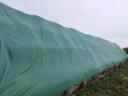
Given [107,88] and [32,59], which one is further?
[107,88]

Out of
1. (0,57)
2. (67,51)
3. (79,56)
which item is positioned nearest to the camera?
(0,57)

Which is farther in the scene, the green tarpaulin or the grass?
the grass

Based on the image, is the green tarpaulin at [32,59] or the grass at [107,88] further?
the grass at [107,88]

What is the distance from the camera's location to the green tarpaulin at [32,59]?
3994mm

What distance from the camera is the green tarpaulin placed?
13.1 ft

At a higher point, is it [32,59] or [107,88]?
[32,59]

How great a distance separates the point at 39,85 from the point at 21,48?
68 cm

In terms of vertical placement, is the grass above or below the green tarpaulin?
below

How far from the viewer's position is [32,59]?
4.81 m

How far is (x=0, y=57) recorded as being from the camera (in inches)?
152

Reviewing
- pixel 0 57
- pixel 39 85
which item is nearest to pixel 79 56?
pixel 39 85

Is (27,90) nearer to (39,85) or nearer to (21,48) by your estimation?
(39,85)

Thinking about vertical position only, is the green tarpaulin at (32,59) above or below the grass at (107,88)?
above

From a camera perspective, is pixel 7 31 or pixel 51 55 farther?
pixel 51 55
